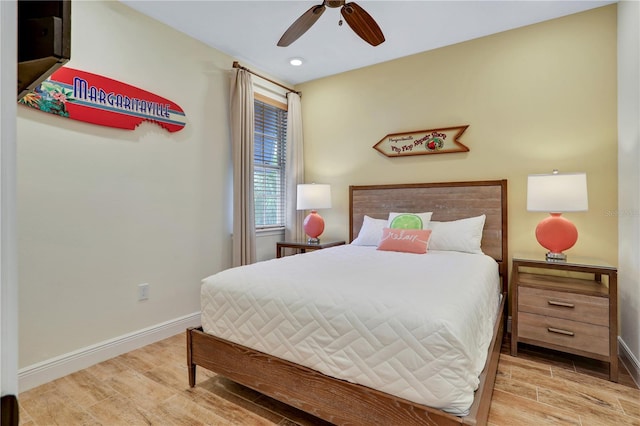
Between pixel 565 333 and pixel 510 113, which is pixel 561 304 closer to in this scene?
pixel 565 333

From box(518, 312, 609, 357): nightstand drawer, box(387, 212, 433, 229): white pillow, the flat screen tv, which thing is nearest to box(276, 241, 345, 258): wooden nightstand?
box(387, 212, 433, 229): white pillow

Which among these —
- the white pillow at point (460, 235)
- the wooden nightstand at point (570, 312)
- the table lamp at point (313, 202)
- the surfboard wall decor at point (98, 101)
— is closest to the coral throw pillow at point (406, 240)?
the white pillow at point (460, 235)

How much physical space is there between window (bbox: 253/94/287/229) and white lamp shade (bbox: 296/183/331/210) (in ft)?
1.45

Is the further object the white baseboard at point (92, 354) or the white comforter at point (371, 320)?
the white baseboard at point (92, 354)

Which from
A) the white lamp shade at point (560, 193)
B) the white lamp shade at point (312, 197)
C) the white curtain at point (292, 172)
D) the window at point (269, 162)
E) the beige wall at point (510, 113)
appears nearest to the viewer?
the white lamp shade at point (560, 193)

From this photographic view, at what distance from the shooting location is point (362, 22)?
2.17 m

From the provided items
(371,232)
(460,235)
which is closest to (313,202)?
(371,232)

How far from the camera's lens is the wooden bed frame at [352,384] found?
127cm

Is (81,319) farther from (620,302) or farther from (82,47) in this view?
(620,302)

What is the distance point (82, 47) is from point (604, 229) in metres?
4.07

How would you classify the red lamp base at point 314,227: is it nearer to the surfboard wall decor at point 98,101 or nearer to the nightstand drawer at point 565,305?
the surfboard wall decor at point 98,101

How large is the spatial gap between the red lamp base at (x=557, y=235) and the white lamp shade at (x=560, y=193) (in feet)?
0.60

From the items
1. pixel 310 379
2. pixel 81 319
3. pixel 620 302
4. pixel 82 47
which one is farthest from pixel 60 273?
pixel 620 302

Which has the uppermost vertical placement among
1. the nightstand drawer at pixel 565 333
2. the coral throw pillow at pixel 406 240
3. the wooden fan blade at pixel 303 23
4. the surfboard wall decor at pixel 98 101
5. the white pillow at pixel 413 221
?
the wooden fan blade at pixel 303 23
